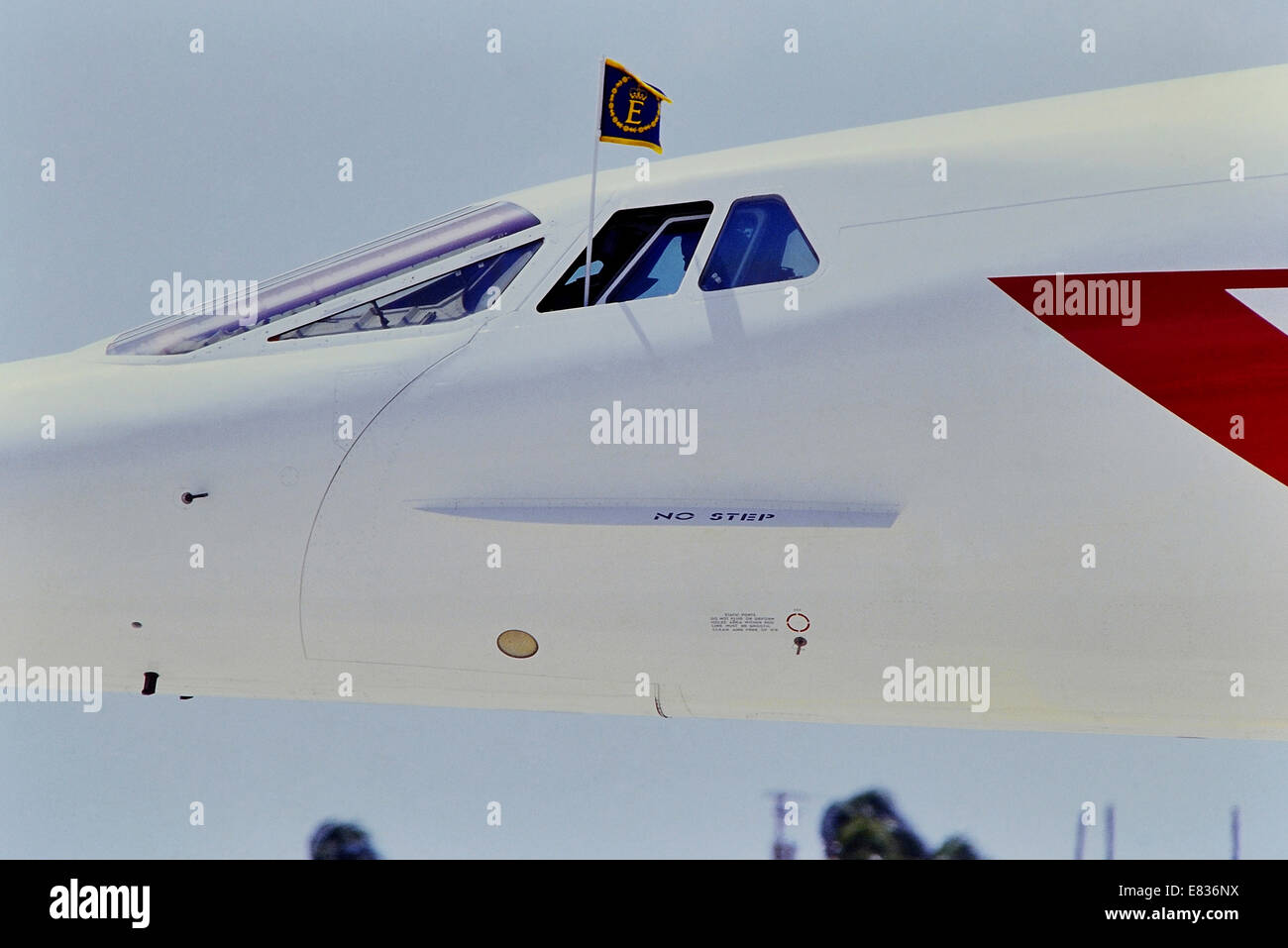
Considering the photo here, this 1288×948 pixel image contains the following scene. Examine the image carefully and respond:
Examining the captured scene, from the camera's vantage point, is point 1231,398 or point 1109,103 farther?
point 1109,103

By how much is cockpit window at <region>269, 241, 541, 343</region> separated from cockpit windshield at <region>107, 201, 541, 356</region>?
0.15 metres

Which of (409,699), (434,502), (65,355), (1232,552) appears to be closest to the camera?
(1232,552)

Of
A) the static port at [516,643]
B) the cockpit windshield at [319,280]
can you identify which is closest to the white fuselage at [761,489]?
the static port at [516,643]

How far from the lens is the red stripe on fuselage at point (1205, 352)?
18.4 ft

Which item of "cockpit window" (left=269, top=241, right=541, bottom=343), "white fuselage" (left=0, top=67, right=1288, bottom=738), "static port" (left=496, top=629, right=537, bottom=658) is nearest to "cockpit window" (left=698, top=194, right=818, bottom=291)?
"white fuselage" (left=0, top=67, right=1288, bottom=738)

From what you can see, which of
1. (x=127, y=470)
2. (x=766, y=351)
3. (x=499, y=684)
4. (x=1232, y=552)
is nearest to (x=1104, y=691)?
(x=1232, y=552)

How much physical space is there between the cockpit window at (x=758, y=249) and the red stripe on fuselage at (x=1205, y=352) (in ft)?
3.39

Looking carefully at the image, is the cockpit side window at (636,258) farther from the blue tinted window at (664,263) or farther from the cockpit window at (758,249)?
the cockpit window at (758,249)

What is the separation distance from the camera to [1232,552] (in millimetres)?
5625

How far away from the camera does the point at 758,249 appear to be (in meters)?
6.31

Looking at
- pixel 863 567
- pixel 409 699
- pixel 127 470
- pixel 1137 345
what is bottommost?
pixel 409 699

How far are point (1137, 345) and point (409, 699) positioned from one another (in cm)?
361

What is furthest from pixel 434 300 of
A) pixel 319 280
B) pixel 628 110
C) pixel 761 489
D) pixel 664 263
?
pixel 761 489

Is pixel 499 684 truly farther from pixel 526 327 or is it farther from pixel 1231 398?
pixel 1231 398
